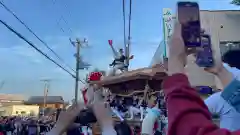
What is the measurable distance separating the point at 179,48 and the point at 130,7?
10.8 meters

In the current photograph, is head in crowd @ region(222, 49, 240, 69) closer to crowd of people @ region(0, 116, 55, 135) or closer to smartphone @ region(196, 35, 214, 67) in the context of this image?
smartphone @ region(196, 35, 214, 67)

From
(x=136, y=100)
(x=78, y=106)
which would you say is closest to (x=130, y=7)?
(x=136, y=100)

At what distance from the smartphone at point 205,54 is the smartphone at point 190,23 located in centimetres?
11

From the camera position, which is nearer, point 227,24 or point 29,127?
point 227,24

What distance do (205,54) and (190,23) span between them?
0.71 ft

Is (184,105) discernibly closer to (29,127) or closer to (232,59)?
(232,59)

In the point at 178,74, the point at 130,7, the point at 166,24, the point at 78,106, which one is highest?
the point at 130,7

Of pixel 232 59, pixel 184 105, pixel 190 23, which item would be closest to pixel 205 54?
pixel 190 23

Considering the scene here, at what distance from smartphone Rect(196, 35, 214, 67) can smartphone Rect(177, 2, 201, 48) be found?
0.35ft

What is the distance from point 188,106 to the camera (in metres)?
0.92

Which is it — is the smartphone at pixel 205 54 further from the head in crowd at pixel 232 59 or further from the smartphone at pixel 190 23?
the head in crowd at pixel 232 59

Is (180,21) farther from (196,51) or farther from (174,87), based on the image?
(174,87)

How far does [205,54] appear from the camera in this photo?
1.33m

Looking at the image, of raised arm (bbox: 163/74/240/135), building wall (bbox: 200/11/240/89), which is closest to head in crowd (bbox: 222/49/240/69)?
raised arm (bbox: 163/74/240/135)
